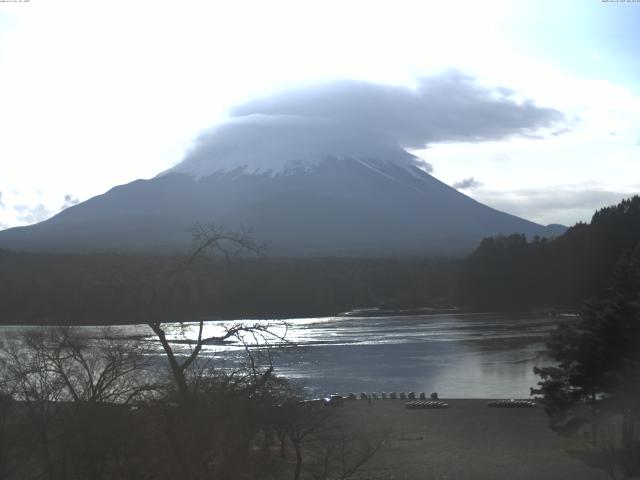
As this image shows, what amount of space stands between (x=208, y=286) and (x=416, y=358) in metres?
21.1

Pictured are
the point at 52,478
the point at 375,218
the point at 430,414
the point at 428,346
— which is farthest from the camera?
the point at 375,218

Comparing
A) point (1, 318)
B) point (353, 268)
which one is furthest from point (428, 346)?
point (353, 268)

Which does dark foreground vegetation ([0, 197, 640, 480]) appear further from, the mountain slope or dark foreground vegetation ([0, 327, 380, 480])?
the mountain slope

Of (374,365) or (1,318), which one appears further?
(374,365)

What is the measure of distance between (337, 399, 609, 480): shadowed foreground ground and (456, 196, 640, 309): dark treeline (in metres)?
28.6

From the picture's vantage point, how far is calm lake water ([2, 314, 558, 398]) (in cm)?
2156

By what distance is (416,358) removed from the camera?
1062 inches

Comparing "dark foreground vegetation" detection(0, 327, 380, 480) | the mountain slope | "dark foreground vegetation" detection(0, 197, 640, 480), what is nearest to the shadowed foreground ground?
"dark foreground vegetation" detection(0, 197, 640, 480)

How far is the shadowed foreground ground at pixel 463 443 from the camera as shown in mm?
12102

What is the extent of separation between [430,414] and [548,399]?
209 inches

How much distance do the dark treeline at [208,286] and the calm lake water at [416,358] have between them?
2142 mm

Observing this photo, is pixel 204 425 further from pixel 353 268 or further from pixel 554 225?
pixel 554 225

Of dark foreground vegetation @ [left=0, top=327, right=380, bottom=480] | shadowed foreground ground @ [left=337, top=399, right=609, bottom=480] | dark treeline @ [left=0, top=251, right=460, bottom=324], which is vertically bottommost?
shadowed foreground ground @ [left=337, top=399, right=609, bottom=480]

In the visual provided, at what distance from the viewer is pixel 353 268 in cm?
5909
